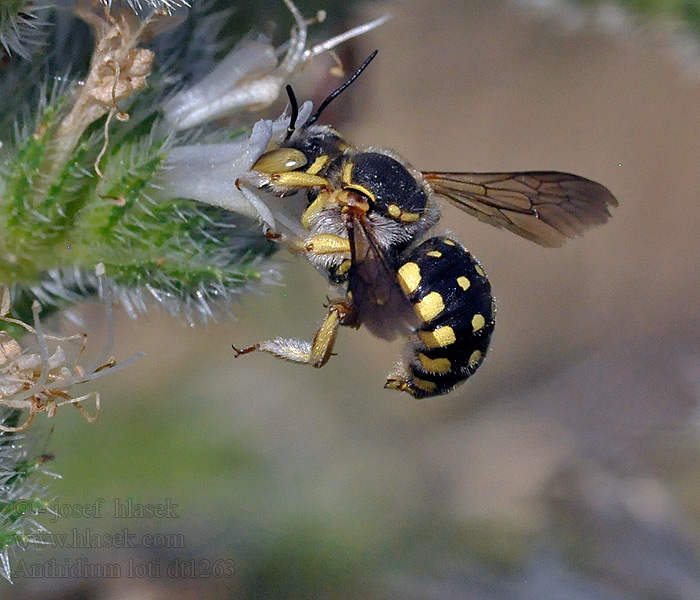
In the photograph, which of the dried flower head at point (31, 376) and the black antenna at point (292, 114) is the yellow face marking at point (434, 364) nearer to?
the black antenna at point (292, 114)

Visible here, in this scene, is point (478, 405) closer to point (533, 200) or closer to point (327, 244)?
point (533, 200)

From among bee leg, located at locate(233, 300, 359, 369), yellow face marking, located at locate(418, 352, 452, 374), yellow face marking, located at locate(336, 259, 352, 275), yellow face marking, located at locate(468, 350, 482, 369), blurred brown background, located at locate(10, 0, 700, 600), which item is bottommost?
blurred brown background, located at locate(10, 0, 700, 600)

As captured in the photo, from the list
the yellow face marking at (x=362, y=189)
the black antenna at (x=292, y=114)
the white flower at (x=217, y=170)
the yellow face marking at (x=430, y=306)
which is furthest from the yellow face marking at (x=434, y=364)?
the black antenna at (x=292, y=114)

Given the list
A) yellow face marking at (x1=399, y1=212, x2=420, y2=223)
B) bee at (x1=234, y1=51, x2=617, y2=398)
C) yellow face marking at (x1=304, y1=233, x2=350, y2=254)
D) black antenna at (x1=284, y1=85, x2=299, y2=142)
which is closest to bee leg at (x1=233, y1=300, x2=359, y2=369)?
bee at (x1=234, y1=51, x2=617, y2=398)

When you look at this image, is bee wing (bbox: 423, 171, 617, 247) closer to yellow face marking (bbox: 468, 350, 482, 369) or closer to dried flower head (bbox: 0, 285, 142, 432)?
yellow face marking (bbox: 468, 350, 482, 369)

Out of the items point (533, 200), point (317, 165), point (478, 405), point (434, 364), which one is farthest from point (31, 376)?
point (478, 405)

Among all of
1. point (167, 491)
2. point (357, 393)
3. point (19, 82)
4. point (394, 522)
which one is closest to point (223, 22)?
point (19, 82)

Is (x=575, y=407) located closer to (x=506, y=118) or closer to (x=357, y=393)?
(x=357, y=393)
